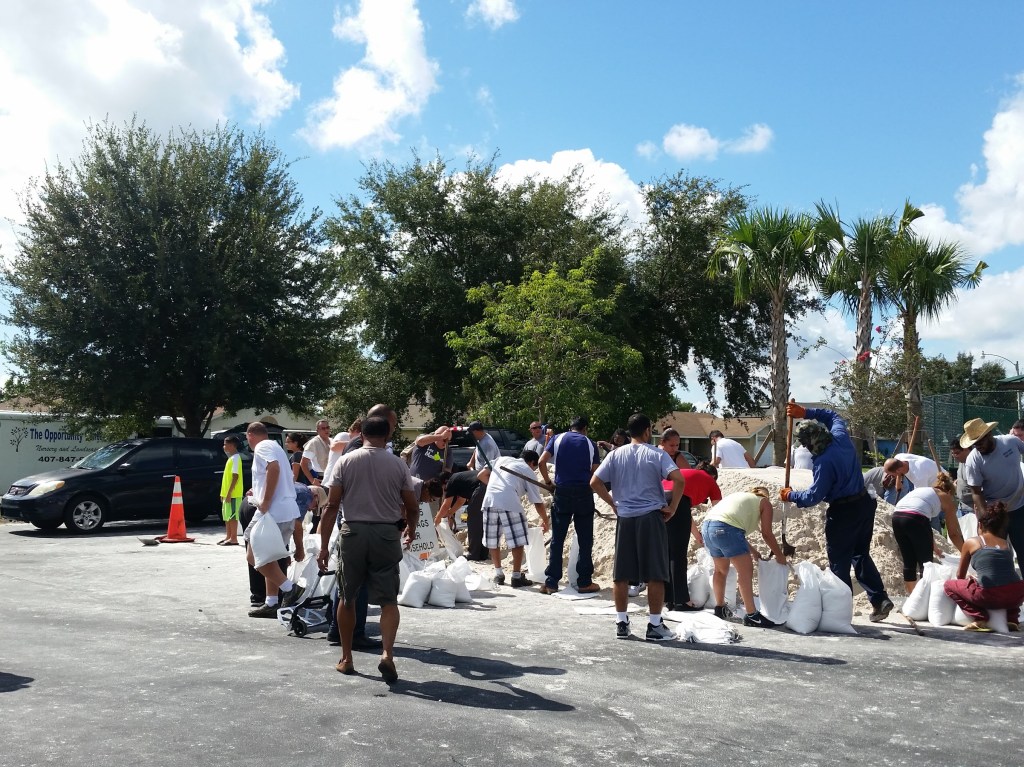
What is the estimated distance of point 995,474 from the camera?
924 cm

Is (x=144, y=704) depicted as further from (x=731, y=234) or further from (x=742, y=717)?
(x=731, y=234)

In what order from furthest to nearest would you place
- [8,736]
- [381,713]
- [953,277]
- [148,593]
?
[953,277], [148,593], [381,713], [8,736]

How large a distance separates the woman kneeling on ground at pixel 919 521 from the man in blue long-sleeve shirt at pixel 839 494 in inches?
27.4

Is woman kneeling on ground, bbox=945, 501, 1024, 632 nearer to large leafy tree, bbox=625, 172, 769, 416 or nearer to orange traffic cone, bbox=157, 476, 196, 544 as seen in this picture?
orange traffic cone, bbox=157, 476, 196, 544

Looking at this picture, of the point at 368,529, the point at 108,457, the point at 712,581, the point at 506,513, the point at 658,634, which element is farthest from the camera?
the point at 108,457

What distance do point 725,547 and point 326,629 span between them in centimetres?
336

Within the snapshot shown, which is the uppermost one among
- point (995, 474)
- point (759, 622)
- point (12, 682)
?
point (995, 474)

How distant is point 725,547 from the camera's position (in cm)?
832

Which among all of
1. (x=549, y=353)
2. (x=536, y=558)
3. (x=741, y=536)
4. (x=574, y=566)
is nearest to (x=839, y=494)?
(x=741, y=536)

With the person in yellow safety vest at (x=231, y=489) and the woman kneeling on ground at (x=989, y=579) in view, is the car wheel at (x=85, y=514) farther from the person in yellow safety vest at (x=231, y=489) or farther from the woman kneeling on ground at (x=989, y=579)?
the woman kneeling on ground at (x=989, y=579)

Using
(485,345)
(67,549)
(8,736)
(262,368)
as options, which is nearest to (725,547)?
(8,736)

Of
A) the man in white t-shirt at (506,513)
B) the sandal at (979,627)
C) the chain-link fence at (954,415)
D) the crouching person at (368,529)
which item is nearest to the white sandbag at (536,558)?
the man in white t-shirt at (506,513)

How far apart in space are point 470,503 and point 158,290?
14.0m

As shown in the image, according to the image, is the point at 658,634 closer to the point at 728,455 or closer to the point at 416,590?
the point at 416,590
